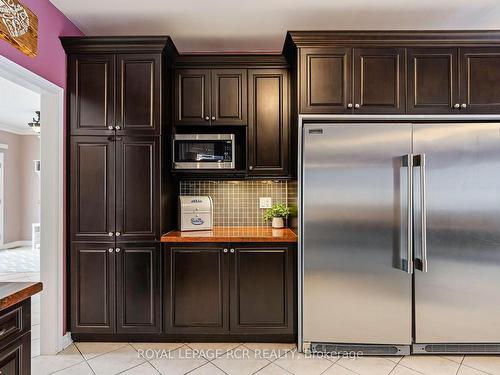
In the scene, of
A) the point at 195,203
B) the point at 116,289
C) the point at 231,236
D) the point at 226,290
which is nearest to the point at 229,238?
the point at 231,236

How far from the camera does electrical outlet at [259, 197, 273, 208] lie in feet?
9.84

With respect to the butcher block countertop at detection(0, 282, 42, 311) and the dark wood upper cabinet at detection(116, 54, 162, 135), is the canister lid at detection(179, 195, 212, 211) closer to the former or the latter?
the dark wood upper cabinet at detection(116, 54, 162, 135)

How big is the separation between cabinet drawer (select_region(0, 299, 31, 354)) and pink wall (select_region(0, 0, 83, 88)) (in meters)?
1.57

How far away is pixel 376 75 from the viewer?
2.33m

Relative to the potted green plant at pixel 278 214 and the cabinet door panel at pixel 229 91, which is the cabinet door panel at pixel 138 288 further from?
the cabinet door panel at pixel 229 91

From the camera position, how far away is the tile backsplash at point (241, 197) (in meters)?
3.01

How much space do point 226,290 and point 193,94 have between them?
1750 millimetres

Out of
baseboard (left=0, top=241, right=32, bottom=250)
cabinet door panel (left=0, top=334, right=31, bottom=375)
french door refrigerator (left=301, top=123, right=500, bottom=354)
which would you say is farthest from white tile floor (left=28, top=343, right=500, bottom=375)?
baseboard (left=0, top=241, right=32, bottom=250)

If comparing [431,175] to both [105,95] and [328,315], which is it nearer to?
[328,315]

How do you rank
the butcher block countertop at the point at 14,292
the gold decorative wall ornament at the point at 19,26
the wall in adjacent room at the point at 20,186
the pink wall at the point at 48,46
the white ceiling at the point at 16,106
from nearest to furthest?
the butcher block countertop at the point at 14,292
the gold decorative wall ornament at the point at 19,26
the pink wall at the point at 48,46
the white ceiling at the point at 16,106
the wall in adjacent room at the point at 20,186

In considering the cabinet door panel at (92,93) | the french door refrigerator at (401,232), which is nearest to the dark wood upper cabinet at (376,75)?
the french door refrigerator at (401,232)

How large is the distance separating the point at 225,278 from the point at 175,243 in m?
0.50

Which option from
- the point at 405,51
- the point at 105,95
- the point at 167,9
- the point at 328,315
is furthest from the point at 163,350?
the point at 405,51

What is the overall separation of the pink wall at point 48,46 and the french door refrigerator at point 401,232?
2.01m
